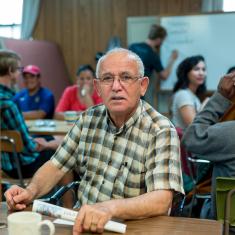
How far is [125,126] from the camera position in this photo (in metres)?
1.62

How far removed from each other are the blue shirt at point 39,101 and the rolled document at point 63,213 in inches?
125

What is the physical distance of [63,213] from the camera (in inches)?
48.0

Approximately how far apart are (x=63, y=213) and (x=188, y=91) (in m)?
2.51

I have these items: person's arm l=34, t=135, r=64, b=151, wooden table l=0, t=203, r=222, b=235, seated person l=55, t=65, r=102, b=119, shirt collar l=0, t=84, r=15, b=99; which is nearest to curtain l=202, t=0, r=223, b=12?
seated person l=55, t=65, r=102, b=119

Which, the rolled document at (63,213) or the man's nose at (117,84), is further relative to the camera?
the man's nose at (117,84)

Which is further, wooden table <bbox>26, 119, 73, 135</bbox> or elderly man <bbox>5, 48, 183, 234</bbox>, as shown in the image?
wooden table <bbox>26, 119, 73, 135</bbox>

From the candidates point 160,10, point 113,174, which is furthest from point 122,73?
point 160,10

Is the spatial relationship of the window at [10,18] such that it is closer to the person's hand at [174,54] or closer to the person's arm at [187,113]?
the person's hand at [174,54]

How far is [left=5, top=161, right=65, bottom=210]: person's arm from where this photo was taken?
4.64ft

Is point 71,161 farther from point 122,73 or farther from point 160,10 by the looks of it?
point 160,10

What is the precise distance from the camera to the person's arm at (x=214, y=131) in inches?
68.8

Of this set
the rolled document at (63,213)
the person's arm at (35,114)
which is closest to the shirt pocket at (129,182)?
the rolled document at (63,213)

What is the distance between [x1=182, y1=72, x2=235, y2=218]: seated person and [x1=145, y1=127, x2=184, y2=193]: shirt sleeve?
344 millimetres

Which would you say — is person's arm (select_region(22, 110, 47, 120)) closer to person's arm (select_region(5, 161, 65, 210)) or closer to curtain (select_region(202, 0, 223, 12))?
person's arm (select_region(5, 161, 65, 210))
